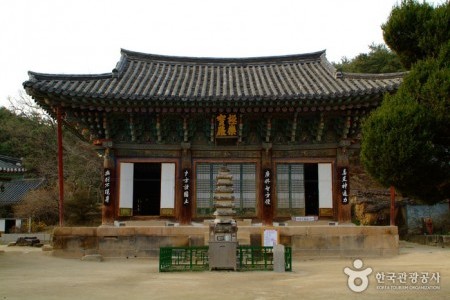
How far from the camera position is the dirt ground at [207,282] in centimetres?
913

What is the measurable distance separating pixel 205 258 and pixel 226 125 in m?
5.30

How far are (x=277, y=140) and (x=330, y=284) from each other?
27.5 feet

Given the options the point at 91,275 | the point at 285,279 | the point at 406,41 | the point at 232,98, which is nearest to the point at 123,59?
the point at 232,98

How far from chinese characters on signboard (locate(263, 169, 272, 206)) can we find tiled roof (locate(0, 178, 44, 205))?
30.7 metres

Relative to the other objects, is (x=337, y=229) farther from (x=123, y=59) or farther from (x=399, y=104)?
(x=123, y=59)

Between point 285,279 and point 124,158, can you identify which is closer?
point 285,279

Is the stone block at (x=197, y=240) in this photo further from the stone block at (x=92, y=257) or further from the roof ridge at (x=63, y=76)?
the roof ridge at (x=63, y=76)

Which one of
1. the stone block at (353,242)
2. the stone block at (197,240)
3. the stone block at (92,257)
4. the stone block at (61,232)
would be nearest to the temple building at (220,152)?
the stone block at (353,242)

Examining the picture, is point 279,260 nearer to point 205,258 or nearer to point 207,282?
point 205,258

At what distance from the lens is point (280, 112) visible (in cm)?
1709

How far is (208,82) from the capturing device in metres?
19.4

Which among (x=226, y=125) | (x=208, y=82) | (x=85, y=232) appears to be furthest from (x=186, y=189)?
(x=208, y=82)

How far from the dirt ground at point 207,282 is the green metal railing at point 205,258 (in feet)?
1.80

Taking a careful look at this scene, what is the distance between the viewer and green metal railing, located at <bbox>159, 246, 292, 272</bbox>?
532 inches
